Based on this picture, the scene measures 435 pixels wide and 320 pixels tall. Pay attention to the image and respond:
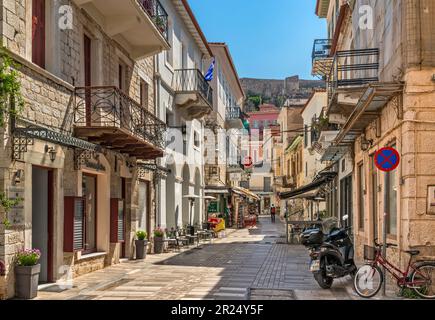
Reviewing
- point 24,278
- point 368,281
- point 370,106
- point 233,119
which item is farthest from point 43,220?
point 233,119

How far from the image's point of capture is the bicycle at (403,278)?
375 inches

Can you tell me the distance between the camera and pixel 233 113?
4191cm

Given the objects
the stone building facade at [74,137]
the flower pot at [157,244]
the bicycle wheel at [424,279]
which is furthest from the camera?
the flower pot at [157,244]

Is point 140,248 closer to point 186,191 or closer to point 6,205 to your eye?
point 6,205

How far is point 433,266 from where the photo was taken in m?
9.48

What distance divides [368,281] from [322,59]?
1591cm

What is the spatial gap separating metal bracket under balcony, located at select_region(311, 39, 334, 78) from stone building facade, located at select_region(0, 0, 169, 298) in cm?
928

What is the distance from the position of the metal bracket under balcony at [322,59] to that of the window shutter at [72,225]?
48.6ft

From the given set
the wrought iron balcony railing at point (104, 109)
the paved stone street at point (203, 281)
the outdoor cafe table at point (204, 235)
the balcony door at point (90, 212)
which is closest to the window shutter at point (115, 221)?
the balcony door at point (90, 212)

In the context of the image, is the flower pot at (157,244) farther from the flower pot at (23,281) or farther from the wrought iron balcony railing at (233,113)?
the wrought iron balcony railing at (233,113)
